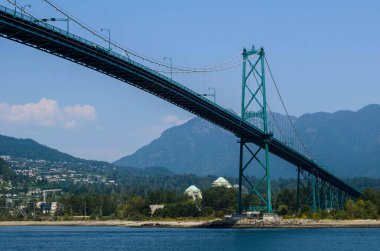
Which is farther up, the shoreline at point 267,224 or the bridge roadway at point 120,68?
the bridge roadway at point 120,68

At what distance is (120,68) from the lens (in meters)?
62.2

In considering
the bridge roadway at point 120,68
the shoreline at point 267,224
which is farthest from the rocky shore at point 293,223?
the bridge roadway at point 120,68

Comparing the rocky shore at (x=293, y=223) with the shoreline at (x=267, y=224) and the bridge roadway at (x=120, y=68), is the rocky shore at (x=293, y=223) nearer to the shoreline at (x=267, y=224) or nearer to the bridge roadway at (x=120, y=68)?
the shoreline at (x=267, y=224)

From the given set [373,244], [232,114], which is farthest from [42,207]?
[373,244]

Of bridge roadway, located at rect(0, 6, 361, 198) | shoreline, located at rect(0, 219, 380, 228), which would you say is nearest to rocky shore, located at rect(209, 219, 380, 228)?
shoreline, located at rect(0, 219, 380, 228)

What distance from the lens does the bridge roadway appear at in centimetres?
5122

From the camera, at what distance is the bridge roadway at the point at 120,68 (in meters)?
51.2

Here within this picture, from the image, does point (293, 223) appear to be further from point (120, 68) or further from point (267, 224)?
point (120, 68)

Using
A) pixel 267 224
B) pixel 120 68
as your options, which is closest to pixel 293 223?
pixel 267 224

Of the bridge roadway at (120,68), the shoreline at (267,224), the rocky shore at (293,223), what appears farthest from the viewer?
the shoreline at (267,224)

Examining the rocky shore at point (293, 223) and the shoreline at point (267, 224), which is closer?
the rocky shore at point (293, 223)

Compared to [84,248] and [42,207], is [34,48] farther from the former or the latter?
[42,207]

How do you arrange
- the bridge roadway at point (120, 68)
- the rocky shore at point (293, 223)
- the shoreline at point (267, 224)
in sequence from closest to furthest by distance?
the bridge roadway at point (120, 68) < the rocky shore at point (293, 223) < the shoreline at point (267, 224)

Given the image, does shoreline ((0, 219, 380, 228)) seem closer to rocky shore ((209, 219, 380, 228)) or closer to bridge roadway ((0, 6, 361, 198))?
rocky shore ((209, 219, 380, 228))
